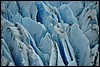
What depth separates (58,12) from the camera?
3.81 m

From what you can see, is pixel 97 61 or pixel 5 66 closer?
pixel 5 66

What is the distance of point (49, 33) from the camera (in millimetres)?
3484

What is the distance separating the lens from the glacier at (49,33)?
10.3 ft

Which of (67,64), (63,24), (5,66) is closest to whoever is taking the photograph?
(5,66)

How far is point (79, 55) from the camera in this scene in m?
3.42

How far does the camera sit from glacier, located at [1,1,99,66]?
314cm

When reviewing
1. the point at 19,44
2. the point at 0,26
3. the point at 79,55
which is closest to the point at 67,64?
the point at 79,55

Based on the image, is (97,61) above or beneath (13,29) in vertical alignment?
beneath

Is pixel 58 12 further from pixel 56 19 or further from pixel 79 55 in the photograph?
pixel 79 55

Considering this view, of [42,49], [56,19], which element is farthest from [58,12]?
[42,49]

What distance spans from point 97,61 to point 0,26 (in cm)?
104

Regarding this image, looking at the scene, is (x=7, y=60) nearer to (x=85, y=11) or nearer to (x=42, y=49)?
(x=42, y=49)

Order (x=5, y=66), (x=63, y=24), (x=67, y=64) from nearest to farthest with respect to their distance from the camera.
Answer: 1. (x=5, y=66)
2. (x=67, y=64)
3. (x=63, y=24)

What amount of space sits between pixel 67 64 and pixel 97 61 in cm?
31
